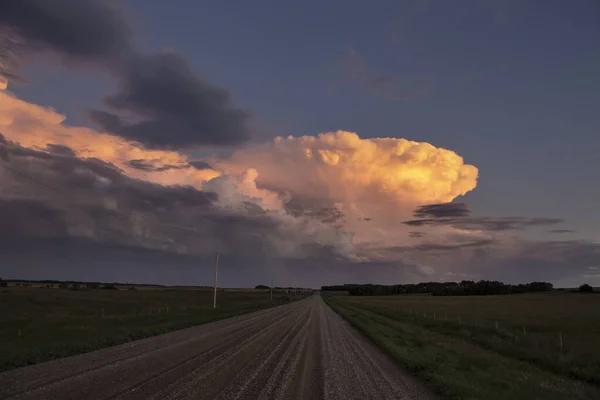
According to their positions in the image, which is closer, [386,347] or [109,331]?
[386,347]

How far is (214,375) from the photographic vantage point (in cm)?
1453

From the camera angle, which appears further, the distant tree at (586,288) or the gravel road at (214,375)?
the distant tree at (586,288)

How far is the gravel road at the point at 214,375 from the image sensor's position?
39.0 ft

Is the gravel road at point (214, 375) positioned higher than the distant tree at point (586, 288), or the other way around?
the distant tree at point (586, 288)

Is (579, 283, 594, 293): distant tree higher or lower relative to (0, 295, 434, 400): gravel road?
higher

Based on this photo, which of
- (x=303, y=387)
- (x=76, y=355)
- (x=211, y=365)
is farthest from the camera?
(x=76, y=355)

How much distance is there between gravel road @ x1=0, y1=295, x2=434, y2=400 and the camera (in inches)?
468

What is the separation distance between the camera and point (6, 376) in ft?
45.9

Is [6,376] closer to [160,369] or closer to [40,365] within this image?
[40,365]

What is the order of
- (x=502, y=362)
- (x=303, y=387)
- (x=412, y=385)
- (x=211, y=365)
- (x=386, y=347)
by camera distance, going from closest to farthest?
(x=303, y=387)
(x=412, y=385)
(x=211, y=365)
(x=502, y=362)
(x=386, y=347)

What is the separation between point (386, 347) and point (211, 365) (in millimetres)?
11133

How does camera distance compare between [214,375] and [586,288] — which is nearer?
[214,375]

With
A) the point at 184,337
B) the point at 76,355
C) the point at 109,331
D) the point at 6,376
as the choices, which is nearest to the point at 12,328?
the point at 109,331

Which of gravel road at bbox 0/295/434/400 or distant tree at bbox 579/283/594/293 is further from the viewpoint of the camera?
distant tree at bbox 579/283/594/293
